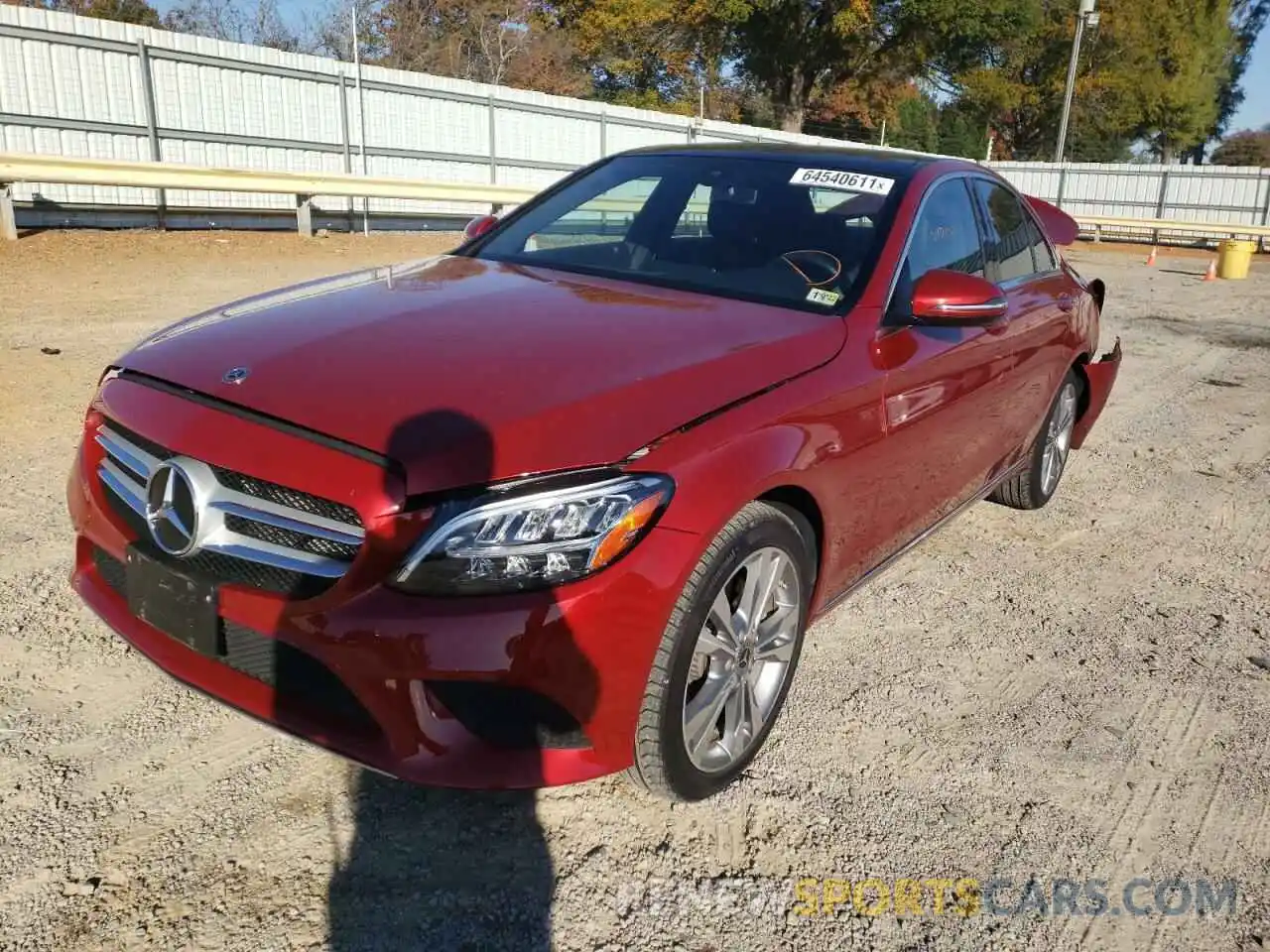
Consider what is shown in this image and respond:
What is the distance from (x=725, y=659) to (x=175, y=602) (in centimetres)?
131

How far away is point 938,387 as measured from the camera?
329 centimetres

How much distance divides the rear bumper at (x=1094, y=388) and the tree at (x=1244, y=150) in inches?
3309

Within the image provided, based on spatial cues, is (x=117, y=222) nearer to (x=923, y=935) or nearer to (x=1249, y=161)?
(x=923, y=935)

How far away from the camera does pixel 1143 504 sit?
5133mm

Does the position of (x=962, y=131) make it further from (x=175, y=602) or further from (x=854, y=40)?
(x=175, y=602)

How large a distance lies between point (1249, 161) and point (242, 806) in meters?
92.3

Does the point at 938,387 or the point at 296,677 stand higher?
the point at 938,387

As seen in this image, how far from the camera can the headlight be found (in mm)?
2029

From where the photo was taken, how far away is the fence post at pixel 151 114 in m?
14.1

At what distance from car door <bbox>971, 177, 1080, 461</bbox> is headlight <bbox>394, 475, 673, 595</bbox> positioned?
7.75ft

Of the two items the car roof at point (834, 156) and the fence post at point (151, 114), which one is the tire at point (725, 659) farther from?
the fence post at point (151, 114)

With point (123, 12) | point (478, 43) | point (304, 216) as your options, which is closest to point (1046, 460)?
point (304, 216)

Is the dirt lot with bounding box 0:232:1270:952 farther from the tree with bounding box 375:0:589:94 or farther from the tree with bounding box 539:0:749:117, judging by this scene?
the tree with bounding box 539:0:749:117

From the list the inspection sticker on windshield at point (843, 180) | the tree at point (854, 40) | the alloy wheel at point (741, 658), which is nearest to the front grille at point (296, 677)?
the alloy wheel at point (741, 658)
